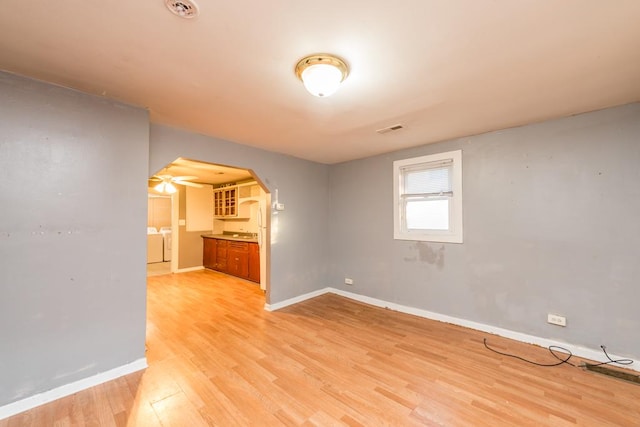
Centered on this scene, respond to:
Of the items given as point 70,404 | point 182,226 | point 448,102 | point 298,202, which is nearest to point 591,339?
point 448,102

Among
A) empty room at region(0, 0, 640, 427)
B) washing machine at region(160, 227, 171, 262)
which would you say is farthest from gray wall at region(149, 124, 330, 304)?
washing machine at region(160, 227, 171, 262)

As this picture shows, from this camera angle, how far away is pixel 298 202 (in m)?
4.38

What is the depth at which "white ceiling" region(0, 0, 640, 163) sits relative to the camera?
1305 millimetres

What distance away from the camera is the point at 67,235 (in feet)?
6.72

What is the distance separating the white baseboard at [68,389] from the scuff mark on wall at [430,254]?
3488 mm

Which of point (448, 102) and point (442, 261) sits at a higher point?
point (448, 102)

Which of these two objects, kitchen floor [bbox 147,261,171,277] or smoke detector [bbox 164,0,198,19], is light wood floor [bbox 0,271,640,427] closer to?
smoke detector [bbox 164,0,198,19]

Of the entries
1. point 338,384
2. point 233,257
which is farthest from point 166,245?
point 338,384

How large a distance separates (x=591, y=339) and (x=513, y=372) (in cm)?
98

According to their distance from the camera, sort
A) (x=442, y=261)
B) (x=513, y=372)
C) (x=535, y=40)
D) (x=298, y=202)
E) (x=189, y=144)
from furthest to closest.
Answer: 1. (x=298, y=202)
2. (x=442, y=261)
3. (x=189, y=144)
4. (x=513, y=372)
5. (x=535, y=40)

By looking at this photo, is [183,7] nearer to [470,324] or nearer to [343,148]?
[343,148]

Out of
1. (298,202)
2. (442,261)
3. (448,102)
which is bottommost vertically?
(442,261)

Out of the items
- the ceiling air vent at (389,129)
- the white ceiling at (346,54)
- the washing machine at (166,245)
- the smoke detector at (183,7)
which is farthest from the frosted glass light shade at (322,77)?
the washing machine at (166,245)

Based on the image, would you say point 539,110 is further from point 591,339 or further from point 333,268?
point 333,268
